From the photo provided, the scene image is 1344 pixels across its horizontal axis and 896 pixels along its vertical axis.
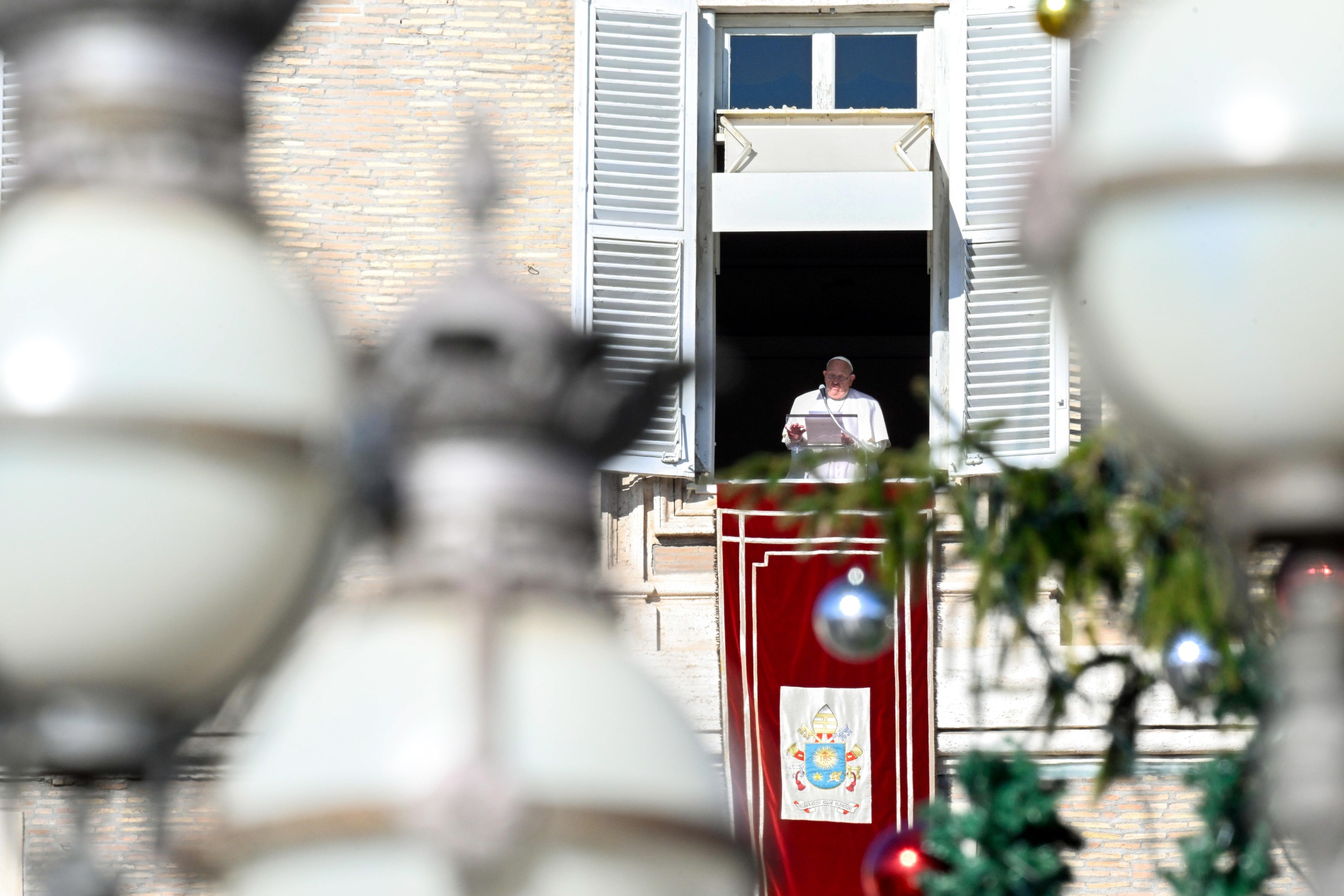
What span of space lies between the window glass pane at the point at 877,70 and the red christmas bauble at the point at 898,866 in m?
7.25

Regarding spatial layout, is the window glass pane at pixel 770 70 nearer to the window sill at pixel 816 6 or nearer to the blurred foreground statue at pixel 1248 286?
the window sill at pixel 816 6

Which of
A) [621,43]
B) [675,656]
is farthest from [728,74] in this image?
[675,656]

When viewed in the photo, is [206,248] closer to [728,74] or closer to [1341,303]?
[1341,303]

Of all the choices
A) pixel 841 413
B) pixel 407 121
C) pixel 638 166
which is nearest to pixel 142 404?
pixel 841 413

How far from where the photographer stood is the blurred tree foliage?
3775 mm

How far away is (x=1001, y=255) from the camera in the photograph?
1078 cm

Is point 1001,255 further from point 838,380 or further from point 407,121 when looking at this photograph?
point 407,121

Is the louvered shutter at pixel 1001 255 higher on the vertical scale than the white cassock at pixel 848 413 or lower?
higher

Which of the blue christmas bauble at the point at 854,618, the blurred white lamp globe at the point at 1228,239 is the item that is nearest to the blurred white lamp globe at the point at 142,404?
the blurred white lamp globe at the point at 1228,239

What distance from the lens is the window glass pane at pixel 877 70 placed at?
11469mm

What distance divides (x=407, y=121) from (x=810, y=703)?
356cm

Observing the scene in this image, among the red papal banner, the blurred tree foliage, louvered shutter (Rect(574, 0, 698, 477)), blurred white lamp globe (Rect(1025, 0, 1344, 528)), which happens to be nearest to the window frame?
louvered shutter (Rect(574, 0, 698, 477))

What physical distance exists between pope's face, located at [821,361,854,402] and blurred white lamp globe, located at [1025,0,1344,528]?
9292 millimetres

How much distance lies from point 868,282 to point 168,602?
16.9m
